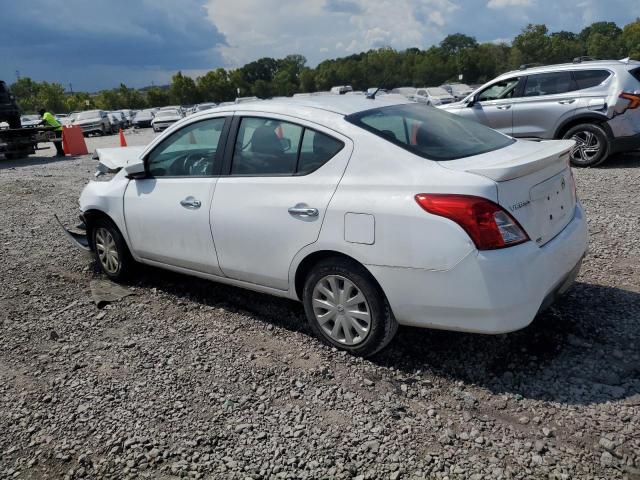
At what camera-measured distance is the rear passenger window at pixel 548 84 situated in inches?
371

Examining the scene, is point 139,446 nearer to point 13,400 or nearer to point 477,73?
point 13,400

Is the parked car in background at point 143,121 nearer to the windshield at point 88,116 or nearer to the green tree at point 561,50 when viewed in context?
the windshield at point 88,116

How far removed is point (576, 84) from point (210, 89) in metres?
85.0

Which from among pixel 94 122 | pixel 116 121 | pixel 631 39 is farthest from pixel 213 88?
pixel 631 39

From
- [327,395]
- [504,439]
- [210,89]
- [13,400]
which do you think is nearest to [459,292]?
[504,439]

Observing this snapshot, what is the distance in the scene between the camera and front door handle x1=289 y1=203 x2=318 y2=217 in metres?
3.38

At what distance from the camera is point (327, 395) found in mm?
3197

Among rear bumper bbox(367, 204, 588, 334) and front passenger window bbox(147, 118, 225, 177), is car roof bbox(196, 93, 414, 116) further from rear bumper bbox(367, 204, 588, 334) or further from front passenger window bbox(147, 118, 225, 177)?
rear bumper bbox(367, 204, 588, 334)

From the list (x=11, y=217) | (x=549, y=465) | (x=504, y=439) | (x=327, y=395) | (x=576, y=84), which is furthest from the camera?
(x=576, y=84)

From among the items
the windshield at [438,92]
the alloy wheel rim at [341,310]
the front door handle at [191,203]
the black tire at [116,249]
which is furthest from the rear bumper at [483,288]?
the windshield at [438,92]

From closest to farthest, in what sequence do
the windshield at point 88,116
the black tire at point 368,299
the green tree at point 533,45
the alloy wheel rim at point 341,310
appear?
the black tire at point 368,299
the alloy wheel rim at point 341,310
the windshield at point 88,116
the green tree at point 533,45

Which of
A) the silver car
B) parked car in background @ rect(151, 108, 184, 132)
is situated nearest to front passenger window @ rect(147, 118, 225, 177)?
the silver car

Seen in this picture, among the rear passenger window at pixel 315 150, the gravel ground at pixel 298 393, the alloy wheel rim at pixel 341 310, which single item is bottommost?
the gravel ground at pixel 298 393

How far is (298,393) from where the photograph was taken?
3240mm
